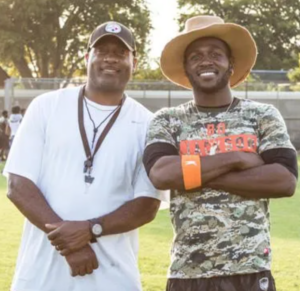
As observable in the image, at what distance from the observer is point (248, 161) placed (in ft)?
13.0

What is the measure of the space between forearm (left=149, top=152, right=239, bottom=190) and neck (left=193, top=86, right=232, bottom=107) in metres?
0.30

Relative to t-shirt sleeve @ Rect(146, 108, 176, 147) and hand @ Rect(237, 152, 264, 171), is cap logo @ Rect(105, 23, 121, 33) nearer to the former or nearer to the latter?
t-shirt sleeve @ Rect(146, 108, 176, 147)

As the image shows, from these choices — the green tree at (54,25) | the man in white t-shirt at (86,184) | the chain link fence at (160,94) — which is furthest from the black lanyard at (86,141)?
the green tree at (54,25)

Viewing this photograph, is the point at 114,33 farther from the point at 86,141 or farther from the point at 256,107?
the point at 256,107

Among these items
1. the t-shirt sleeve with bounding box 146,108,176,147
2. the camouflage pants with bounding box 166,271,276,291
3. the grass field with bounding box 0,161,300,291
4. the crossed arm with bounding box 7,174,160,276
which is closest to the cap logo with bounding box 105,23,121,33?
the t-shirt sleeve with bounding box 146,108,176,147

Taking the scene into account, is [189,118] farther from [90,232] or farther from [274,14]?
[274,14]

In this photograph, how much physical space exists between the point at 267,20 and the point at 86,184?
5888 cm

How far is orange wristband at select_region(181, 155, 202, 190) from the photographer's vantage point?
3922 mm

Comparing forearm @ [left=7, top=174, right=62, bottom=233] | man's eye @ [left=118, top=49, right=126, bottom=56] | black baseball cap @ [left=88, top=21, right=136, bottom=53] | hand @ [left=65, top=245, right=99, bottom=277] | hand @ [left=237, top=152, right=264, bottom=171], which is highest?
black baseball cap @ [left=88, top=21, right=136, bottom=53]

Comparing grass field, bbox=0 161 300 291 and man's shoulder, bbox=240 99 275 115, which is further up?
man's shoulder, bbox=240 99 275 115

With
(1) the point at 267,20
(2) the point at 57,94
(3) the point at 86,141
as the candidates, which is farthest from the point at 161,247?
(1) the point at 267,20

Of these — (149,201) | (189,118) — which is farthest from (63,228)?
(189,118)

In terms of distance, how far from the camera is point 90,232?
405 cm

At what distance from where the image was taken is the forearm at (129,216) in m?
4.09
